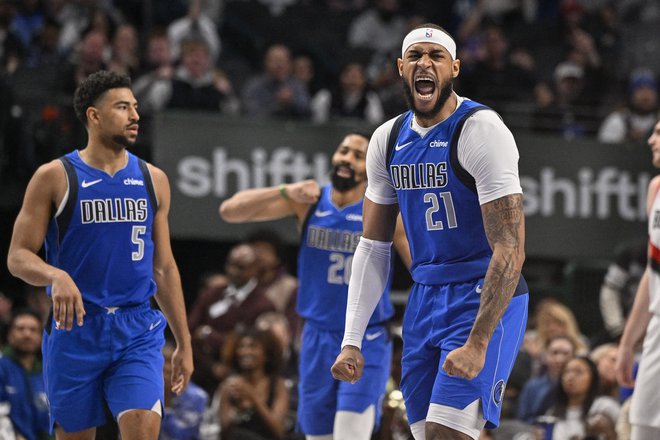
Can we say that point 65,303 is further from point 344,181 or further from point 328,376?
point 344,181

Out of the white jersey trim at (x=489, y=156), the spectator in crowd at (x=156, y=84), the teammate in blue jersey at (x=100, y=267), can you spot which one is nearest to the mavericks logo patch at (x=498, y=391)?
the white jersey trim at (x=489, y=156)

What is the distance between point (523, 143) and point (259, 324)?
4422 millimetres

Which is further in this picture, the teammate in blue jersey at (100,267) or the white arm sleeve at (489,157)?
the teammate in blue jersey at (100,267)

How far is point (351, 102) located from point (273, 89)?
99 centimetres

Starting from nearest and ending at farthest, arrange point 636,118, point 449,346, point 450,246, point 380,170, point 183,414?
point 449,346, point 450,246, point 380,170, point 183,414, point 636,118

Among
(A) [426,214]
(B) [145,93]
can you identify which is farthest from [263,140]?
(A) [426,214]

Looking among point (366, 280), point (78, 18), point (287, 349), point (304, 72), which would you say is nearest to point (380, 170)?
point (366, 280)

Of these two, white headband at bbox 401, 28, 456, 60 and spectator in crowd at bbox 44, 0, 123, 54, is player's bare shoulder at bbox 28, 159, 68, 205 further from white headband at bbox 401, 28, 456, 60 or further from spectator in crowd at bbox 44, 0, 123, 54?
spectator in crowd at bbox 44, 0, 123, 54

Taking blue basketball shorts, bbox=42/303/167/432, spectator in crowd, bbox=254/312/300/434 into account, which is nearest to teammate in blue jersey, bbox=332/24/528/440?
blue basketball shorts, bbox=42/303/167/432

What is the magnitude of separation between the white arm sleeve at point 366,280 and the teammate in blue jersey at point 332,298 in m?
1.76

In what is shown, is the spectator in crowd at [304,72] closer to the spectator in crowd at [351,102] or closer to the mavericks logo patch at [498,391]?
the spectator in crowd at [351,102]

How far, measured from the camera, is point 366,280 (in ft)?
20.6

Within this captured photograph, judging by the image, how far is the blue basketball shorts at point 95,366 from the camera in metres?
6.71

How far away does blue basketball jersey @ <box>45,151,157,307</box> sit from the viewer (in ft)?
22.1
